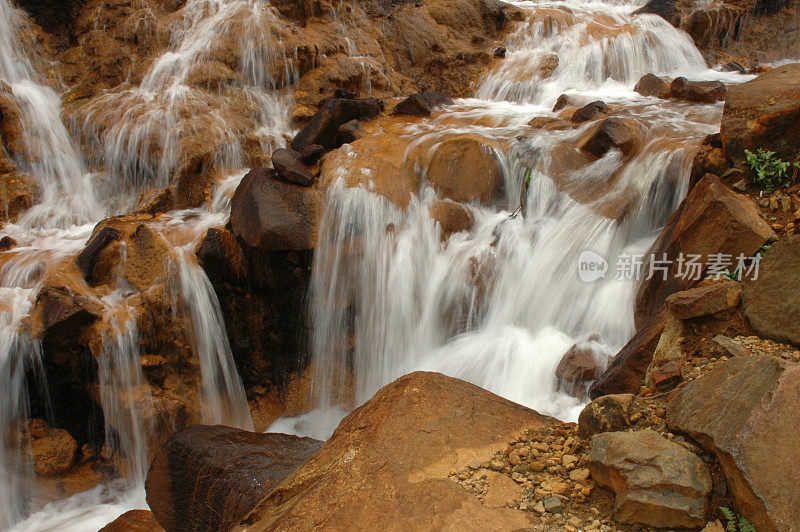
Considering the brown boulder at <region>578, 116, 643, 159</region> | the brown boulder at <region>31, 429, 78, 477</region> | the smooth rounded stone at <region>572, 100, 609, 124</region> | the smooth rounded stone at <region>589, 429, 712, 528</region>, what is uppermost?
the smooth rounded stone at <region>572, 100, 609, 124</region>

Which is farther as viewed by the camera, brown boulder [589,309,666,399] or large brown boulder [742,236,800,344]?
brown boulder [589,309,666,399]

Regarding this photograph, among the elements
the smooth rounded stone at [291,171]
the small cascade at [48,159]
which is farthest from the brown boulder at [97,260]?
the small cascade at [48,159]

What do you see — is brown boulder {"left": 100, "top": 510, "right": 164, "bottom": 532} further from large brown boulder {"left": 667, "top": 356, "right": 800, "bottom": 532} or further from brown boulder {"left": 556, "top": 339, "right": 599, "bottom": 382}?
large brown boulder {"left": 667, "top": 356, "right": 800, "bottom": 532}

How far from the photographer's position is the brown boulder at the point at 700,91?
8.20 meters

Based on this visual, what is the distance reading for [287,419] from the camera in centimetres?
668

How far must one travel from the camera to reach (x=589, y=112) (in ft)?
25.7

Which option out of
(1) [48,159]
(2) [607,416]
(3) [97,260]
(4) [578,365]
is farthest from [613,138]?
(1) [48,159]

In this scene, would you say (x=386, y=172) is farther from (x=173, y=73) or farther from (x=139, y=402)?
(x=173, y=73)

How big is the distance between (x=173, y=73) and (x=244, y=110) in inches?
66.0

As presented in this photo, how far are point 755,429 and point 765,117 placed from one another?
3.33 meters

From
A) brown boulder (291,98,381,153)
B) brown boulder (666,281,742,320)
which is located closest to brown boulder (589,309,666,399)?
brown boulder (666,281,742,320)

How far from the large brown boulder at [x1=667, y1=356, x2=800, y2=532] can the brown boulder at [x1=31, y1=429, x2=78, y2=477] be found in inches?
234

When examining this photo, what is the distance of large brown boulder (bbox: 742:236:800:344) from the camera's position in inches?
113

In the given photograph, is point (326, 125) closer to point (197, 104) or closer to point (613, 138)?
point (197, 104)
